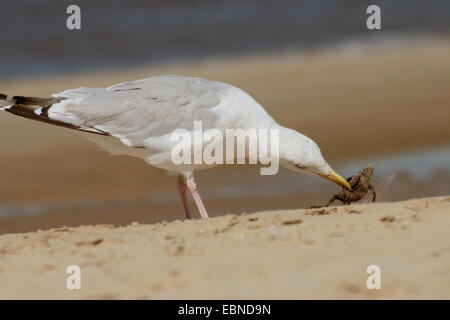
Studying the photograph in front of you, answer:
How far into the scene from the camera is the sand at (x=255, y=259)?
A: 4262 millimetres

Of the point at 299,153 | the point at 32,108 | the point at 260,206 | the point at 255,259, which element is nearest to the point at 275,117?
the point at 260,206

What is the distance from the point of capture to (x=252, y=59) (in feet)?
57.2

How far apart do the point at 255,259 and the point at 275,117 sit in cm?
843

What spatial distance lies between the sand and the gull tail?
4.43 feet

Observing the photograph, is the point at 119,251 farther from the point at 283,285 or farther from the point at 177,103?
the point at 177,103

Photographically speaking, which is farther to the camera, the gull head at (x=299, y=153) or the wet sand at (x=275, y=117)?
the wet sand at (x=275, y=117)

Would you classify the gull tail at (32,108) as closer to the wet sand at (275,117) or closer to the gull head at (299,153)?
the gull head at (299,153)

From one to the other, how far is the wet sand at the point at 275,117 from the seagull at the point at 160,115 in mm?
1649

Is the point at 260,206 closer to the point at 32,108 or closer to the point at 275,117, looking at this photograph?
the point at 32,108

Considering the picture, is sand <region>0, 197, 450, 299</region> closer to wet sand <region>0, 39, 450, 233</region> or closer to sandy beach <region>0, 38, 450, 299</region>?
sandy beach <region>0, 38, 450, 299</region>

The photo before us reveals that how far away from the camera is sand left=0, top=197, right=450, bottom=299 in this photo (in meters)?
4.26

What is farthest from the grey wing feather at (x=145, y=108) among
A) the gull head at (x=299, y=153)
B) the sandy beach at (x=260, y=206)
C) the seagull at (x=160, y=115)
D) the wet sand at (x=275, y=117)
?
the wet sand at (x=275, y=117)

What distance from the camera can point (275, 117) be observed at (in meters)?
13.0
